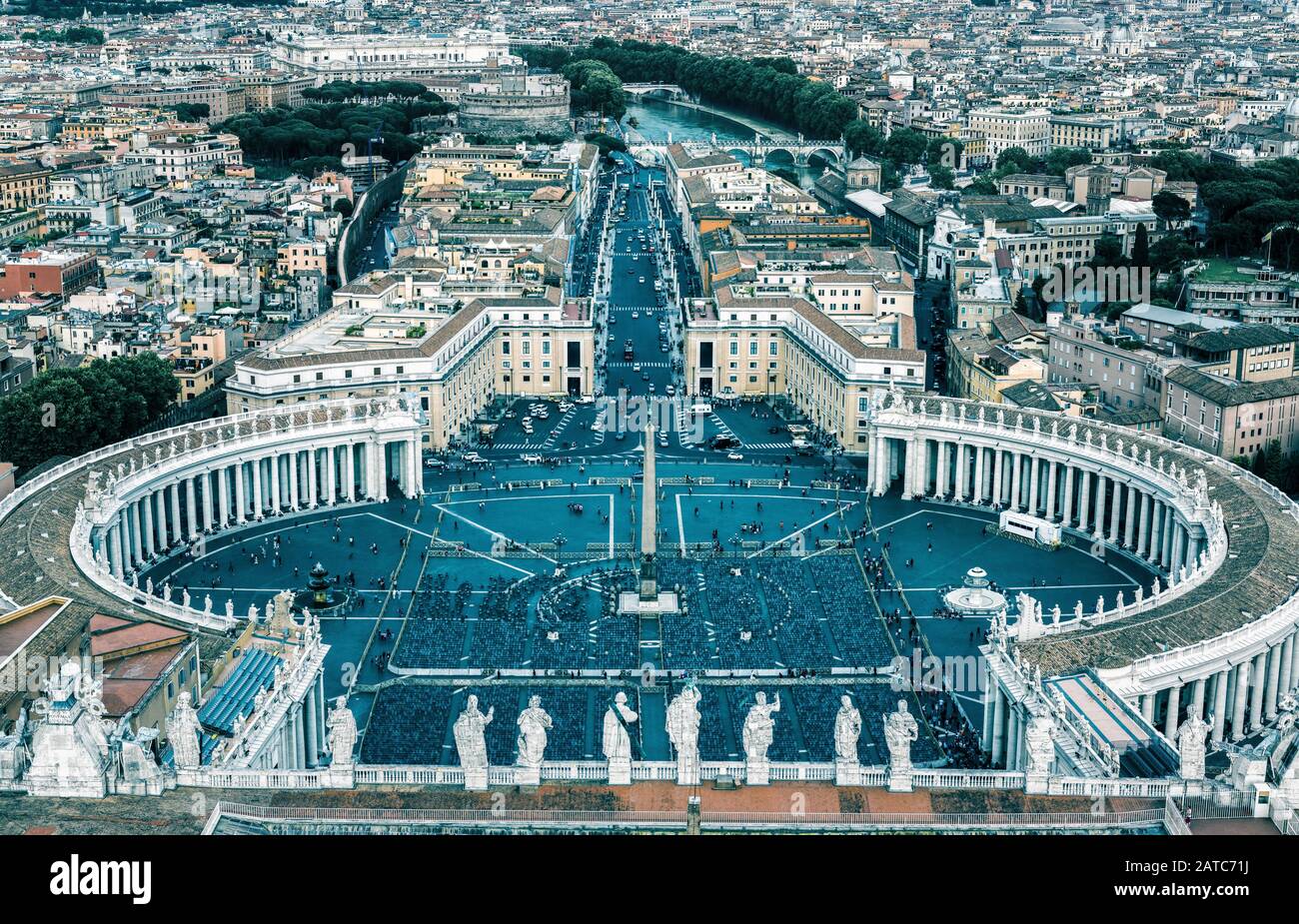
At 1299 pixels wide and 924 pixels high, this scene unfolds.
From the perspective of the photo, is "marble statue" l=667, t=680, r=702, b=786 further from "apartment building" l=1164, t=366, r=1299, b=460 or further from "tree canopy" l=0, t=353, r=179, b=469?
"tree canopy" l=0, t=353, r=179, b=469

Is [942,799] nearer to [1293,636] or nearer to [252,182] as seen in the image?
[1293,636]

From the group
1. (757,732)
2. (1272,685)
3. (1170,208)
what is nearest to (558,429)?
(1272,685)

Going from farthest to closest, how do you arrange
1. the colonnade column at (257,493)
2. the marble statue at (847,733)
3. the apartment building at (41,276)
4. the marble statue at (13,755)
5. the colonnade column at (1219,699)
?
the apartment building at (41,276)
the colonnade column at (257,493)
the colonnade column at (1219,699)
the marble statue at (847,733)
the marble statue at (13,755)

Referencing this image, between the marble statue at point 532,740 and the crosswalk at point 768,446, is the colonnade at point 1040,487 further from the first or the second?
the marble statue at point 532,740

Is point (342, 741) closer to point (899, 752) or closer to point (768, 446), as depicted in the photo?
point (899, 752)

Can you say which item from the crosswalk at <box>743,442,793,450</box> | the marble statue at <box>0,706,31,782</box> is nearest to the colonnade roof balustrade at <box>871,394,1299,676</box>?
the crosswalk at <box>743,442,793,450</box>

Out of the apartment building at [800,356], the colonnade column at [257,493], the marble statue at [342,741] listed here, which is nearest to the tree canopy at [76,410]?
the colonnade column at [257,493]
